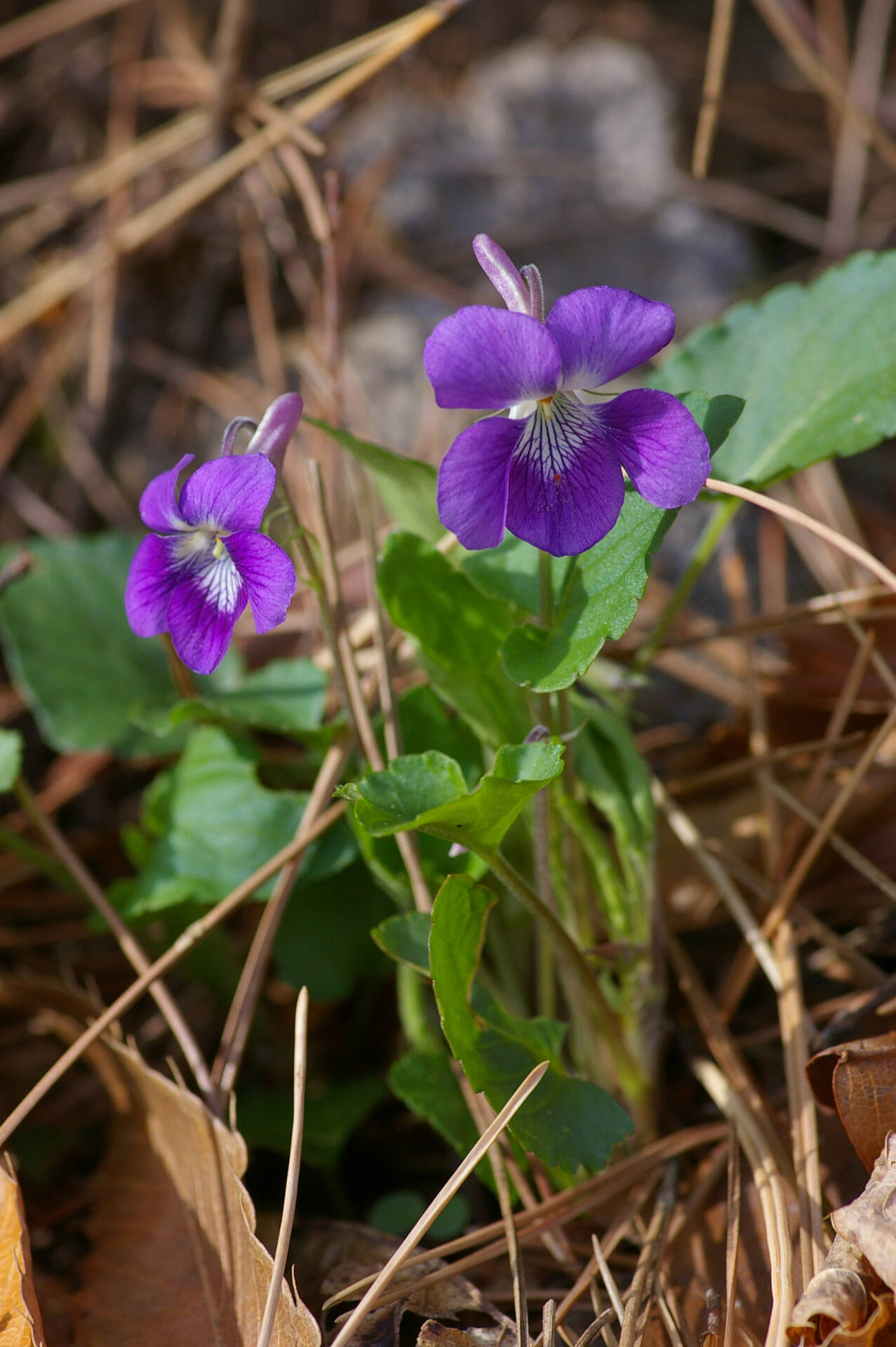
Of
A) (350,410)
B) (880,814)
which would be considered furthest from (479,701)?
(350,410)

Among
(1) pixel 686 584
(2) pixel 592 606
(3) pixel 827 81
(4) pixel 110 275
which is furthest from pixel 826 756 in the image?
(4) pixel 110 275

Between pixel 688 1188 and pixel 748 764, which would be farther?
pixel 748 764

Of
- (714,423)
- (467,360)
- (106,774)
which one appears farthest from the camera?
(106,774)

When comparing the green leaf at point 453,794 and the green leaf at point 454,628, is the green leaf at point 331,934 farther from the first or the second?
the green leaf at point 453,794

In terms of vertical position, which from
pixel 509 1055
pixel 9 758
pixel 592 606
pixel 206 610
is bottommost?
pixel 509 1055

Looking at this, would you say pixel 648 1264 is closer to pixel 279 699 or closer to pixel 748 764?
pixel 748 764

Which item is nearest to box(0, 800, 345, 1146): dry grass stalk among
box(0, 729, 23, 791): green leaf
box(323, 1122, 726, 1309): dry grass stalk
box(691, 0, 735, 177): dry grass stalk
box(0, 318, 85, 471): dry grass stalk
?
box(0, 729, 23, 791): green leaf

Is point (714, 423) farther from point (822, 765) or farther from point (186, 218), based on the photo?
point (186, 218)
